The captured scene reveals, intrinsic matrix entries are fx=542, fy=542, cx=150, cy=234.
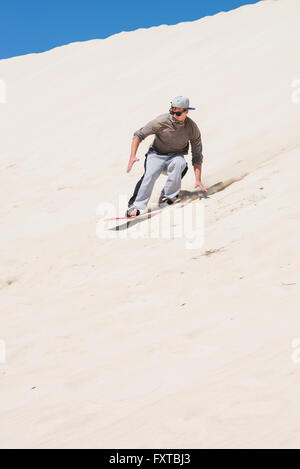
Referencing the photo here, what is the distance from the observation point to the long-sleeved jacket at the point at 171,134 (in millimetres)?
5523

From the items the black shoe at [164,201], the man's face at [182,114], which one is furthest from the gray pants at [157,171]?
the man's face at [182,114]

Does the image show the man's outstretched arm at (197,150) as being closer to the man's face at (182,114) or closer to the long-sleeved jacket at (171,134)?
the long-sleeved jacket at (171,134)

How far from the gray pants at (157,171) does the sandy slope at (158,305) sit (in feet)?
1.63

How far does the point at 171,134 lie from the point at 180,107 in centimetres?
38

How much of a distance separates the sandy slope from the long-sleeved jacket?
62 cm

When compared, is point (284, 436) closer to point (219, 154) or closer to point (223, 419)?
point (223, 419)

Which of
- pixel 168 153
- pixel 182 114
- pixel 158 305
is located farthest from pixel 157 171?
pixel 158 305

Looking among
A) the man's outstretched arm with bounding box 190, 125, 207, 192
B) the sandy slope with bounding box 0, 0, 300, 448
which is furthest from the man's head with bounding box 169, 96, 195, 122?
the sandy slope with bounding box 0, 0, 300, 448

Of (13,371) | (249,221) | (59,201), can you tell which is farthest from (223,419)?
(59,201)

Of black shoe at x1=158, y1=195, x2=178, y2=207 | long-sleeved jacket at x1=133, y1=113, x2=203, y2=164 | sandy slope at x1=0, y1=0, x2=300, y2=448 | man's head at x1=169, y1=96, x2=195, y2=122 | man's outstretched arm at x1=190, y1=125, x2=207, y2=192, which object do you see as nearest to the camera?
sandy slope at x1=0, y1=0, x2=300, y2=448

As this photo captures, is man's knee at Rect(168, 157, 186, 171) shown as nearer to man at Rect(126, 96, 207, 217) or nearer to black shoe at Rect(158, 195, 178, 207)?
man at Rect(126, 96, 207, 217)

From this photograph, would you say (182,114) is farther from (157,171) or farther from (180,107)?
(157,171)

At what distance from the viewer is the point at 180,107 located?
5289 mm

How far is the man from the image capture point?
554 centimetres
